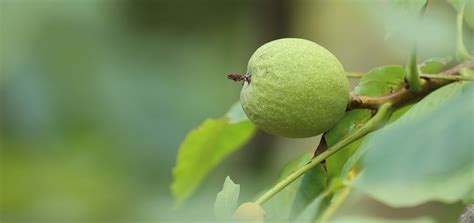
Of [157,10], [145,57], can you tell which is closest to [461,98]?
[145,57]

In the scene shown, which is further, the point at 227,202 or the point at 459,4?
the point at 459,4

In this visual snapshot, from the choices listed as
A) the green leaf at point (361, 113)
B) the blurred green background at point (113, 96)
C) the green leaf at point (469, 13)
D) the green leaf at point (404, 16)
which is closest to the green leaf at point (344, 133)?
the green leaf at point (361, 113)

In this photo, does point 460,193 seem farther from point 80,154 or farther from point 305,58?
point 80,154

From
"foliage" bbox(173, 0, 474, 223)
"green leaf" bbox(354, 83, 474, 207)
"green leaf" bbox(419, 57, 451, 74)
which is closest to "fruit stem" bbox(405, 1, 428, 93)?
"foliage" bbox(173, 0, 474, 223)

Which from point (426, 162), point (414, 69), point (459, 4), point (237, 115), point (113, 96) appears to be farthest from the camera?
point (113, 96)

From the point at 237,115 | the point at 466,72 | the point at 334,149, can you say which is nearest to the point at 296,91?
the point at 334,149

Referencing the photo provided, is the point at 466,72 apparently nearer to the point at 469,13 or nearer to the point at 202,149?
the point at 469,13
